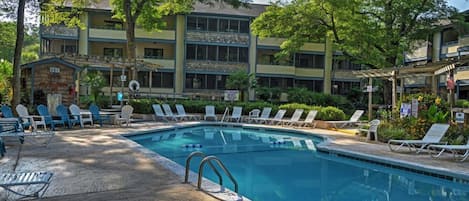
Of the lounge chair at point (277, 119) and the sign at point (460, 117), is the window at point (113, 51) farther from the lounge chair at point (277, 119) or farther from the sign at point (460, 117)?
the sign at point (460, 117)

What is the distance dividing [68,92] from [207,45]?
16.6 metres

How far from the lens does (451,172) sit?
817cm

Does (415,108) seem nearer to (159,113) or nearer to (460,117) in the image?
(460,117)

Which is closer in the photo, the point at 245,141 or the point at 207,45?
the point at 245,141

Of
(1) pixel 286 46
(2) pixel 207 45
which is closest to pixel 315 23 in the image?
(1) pixel 286 46

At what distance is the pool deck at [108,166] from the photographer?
5.46 m

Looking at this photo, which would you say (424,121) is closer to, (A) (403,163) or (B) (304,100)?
(A) (403,163)

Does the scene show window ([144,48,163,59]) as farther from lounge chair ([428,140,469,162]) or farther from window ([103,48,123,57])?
lounge chair ([428,140,469,162])

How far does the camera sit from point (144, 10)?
24422 millimetres

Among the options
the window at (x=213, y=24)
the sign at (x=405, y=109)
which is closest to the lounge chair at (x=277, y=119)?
the sign at (x=405, y=109)

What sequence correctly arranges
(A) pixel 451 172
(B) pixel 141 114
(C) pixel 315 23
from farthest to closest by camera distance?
(C) pixel 315 23
(B) pixel 141 114
(A) pixel 451 172

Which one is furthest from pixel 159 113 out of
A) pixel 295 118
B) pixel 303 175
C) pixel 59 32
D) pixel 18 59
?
pixel 59 32

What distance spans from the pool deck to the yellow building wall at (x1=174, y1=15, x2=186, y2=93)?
19945 millimetres

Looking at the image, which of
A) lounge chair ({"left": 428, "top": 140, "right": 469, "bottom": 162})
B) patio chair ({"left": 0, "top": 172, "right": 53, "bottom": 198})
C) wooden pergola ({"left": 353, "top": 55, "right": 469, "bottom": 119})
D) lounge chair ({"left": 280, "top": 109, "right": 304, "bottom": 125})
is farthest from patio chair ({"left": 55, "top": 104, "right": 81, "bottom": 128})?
wooden pergola ({"left": 353, "top": 55, "right": 469, "bottom": 119})
